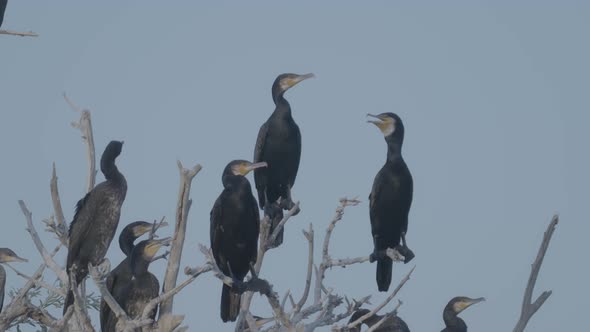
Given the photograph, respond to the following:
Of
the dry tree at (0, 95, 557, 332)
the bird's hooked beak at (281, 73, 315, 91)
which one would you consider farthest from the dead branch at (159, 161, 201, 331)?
the bird's hooked beak at (281, 73, 315, 91)

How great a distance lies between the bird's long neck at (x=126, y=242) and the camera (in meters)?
8.96

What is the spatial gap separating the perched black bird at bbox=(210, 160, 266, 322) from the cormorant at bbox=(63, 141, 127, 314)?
726 mm

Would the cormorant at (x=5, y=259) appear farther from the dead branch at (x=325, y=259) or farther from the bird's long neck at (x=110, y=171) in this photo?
the dead branch at (x=325, y=259)

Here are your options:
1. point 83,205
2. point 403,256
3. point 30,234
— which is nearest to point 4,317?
point 30,234

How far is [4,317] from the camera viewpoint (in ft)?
24.9

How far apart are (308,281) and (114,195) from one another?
1.65 m

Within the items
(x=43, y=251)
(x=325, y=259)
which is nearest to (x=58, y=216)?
(x=43, y=251)

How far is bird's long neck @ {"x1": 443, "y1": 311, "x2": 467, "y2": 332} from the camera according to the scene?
10317 millimetres

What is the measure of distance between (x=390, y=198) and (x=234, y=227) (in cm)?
174

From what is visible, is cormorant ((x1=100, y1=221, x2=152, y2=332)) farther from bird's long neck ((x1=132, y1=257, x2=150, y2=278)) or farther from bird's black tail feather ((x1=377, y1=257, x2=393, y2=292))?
bird's black tail feather ((x1=377, y1=257, x2=393, y2=292))

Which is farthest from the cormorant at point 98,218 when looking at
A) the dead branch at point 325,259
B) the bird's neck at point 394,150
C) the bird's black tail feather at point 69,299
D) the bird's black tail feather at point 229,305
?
the bird's neck at point 394,150

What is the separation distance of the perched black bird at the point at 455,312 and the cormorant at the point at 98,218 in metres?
3.13

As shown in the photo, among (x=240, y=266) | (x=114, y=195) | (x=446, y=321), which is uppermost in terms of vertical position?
(x=114, y=195)

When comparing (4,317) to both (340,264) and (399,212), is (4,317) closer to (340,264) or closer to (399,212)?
(340,264)
